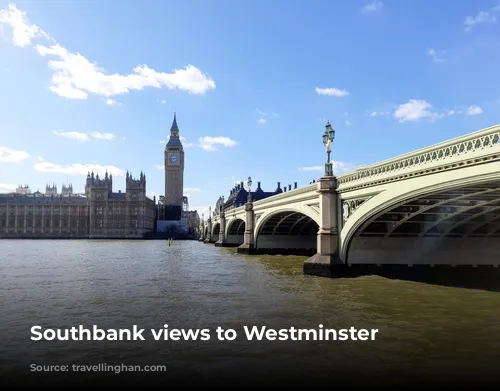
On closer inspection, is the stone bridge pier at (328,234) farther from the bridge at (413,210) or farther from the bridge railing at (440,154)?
the bridge railing at (440,154)

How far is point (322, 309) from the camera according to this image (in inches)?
616

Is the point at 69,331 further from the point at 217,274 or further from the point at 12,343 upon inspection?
the point at 217,274

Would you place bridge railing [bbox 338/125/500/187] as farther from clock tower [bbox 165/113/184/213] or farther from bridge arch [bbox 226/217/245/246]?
clock tower [bbox 165/113/184/213]

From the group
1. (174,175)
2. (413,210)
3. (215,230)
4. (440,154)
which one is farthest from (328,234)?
(174,175)

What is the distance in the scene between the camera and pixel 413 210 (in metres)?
23.3

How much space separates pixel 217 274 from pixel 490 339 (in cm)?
1919

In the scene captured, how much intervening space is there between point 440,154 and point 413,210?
6.87 meters

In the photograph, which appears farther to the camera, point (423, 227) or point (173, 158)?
point (173, 158)

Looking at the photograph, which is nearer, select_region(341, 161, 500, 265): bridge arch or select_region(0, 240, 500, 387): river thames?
select_region(0, 240, 500, 387): river thames

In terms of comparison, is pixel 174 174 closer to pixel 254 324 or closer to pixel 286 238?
pixel 286 238

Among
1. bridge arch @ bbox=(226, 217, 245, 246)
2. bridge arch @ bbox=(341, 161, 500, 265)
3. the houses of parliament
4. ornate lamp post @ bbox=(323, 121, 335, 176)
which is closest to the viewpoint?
bridge arch @ bbox=(341, 161, 500, 265)

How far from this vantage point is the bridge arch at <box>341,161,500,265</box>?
64.3 ft

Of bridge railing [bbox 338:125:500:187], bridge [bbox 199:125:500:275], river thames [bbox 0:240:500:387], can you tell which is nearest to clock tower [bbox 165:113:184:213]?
bridge [bbox 199:125:500:275]

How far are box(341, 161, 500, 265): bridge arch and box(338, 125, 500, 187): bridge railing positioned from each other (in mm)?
706
